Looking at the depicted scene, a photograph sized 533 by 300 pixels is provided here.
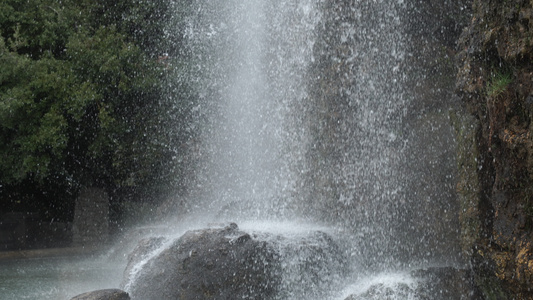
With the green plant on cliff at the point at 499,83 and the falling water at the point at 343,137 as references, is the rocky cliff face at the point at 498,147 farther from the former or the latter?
the falling water at the point at 343,137

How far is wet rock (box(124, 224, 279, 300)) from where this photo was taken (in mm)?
6637

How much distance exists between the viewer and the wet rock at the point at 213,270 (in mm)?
6637

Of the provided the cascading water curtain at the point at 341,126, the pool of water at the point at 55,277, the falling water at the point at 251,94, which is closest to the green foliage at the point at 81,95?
the falling water at the point at 251,94

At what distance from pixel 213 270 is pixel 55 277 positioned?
15.1ft

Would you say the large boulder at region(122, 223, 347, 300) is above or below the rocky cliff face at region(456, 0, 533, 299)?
below

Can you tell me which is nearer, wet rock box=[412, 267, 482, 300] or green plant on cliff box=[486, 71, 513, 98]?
green plant on cliff box=[486, 71, 513, 98]

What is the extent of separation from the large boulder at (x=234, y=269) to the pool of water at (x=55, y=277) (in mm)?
1855

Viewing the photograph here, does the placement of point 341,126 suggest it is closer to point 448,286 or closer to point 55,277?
point 448,286

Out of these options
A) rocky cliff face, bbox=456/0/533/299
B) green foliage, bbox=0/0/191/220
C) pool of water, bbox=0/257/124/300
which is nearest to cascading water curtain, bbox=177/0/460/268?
pool of water, bbox=0/257/124/300

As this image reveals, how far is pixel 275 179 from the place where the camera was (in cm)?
1298

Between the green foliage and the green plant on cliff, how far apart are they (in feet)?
32.2

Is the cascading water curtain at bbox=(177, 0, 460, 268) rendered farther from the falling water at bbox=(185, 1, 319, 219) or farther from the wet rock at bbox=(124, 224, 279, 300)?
the wet rock at bbox=(124, 224, 279, 300)

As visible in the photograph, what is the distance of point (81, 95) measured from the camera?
13.1m

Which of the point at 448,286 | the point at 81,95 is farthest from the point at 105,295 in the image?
the point at 81,95
